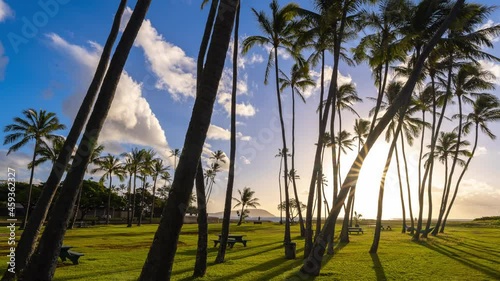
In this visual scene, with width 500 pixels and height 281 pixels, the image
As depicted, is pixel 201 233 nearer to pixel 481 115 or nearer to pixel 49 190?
pixel 49 190

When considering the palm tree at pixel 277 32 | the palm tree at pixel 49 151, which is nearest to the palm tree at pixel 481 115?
the palm tree at pixel 277 32

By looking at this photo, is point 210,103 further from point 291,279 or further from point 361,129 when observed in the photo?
point 361,129

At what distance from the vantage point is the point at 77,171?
6559 millimetres

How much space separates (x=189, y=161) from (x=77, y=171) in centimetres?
264

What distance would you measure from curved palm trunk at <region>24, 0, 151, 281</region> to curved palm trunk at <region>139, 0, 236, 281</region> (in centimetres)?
202

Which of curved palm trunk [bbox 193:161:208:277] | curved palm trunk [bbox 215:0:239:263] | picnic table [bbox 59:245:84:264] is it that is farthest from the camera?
curved palm trunk [bbox 215:0:239:263]

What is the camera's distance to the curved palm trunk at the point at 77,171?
19.6 feet

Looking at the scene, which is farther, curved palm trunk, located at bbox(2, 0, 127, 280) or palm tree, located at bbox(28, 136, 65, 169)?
palm tree, located at bbox(28, 136, 65, 169)

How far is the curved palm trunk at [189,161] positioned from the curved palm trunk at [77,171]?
2016 millimetres

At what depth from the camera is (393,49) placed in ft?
53.1

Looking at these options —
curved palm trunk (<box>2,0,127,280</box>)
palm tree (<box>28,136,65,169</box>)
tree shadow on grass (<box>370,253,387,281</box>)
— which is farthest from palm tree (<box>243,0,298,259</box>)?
palm tree (<box>28,136,65,169</box>)

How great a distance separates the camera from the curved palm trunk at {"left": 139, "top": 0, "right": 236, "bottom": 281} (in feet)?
16.9

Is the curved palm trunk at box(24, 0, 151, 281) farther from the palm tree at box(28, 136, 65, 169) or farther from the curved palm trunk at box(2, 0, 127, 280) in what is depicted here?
the palm tree at box(28, 136, 65, 169)

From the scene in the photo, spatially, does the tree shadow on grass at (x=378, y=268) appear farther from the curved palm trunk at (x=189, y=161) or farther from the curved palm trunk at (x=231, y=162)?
the curved palm trunk at (x=189, y=161)
